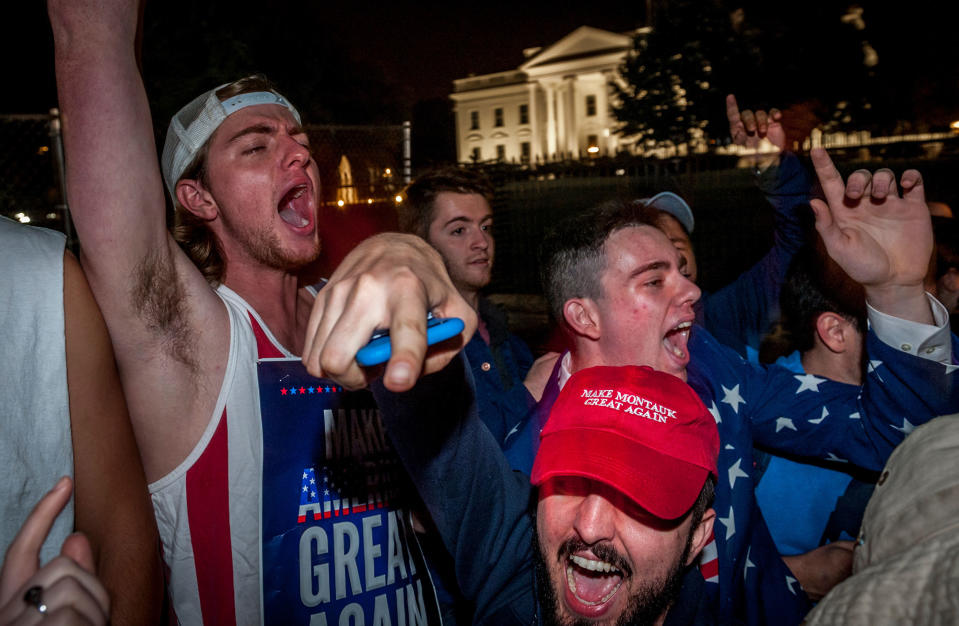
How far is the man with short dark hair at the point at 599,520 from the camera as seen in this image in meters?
1.66

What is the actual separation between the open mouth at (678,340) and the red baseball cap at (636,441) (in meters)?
0.87

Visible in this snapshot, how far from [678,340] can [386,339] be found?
7.11 ft

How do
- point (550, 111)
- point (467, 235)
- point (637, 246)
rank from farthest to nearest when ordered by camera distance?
point (550, 111) < point (467, 235) < point (637, 246)

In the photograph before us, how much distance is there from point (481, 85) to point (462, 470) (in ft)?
259

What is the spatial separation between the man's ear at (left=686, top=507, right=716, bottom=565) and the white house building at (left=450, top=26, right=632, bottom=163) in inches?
2729

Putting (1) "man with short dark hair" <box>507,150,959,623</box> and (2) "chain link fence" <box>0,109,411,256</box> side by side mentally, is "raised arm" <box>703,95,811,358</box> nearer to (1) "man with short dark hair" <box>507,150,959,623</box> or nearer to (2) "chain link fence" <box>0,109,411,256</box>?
(1) "man with short dark hair" <box>507,150,959,623</box>

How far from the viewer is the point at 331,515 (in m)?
1.91

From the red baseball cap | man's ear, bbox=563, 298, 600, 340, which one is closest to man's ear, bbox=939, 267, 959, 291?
man's ear, bbox=563, 298, 600, 340

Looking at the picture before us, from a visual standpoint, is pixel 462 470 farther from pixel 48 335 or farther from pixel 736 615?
pixel 736 615

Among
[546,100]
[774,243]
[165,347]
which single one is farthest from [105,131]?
[546,100]

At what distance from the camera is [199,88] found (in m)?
16.0

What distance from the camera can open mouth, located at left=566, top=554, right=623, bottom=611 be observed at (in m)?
1.71

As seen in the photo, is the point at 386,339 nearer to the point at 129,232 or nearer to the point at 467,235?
the point at 129,232

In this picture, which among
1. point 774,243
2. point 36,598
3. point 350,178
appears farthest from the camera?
point 350,178
